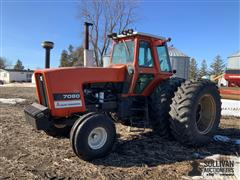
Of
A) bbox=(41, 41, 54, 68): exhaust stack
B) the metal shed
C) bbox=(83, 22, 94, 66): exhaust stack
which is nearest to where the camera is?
bbox=(41, 41, 54, 68): exhaust stack

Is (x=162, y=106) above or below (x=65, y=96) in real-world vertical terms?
below

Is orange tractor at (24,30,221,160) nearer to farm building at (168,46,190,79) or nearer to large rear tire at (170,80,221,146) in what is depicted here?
large rear tire at (170,80,221,146)

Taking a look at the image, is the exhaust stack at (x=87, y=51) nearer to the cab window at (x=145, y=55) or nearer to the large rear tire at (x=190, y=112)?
the cab window at (x=145, y=55)

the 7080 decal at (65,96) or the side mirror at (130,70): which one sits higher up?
the side mirror at (130,70)

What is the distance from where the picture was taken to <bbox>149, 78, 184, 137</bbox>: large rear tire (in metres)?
5.71

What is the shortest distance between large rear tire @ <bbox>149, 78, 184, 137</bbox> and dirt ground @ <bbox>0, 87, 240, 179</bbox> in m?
0.31

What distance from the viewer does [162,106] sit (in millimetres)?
5699

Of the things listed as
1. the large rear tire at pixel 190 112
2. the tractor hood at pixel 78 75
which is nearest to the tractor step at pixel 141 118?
the large rear tire at pixel 190 112

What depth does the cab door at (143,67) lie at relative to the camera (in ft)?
18.9

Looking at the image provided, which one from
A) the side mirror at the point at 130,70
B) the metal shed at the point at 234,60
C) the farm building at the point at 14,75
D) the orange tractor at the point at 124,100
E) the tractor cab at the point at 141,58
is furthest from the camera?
the farm building at the point at 14,75

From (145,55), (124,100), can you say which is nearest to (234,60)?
(145,55)

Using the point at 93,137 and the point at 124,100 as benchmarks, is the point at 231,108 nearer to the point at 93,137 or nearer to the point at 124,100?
the point at 124,100

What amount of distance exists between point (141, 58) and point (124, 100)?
1.02 m

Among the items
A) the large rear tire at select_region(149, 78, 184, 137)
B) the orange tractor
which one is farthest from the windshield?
the large rear tire at select_region(149, 78, 184, 137)
